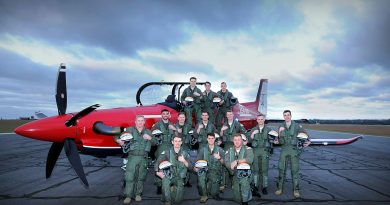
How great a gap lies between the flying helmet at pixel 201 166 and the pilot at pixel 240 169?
0.52 metres

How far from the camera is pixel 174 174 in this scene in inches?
202

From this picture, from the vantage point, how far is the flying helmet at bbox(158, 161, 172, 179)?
486cm

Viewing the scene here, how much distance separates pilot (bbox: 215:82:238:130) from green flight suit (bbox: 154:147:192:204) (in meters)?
2.92

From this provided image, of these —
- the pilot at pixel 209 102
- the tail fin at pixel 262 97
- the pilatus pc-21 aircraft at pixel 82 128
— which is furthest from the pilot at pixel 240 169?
the tail fin at pixel 262 97

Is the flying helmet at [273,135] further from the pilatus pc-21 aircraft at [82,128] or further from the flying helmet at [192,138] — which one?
the pilatus pc-21 aircraft at [82,128]

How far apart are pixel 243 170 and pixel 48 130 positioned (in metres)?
4.80

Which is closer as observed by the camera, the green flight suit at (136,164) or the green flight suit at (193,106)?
the green flight suit at (136,164)

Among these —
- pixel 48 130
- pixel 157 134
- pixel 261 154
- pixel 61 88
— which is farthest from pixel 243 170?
pixel 61 88

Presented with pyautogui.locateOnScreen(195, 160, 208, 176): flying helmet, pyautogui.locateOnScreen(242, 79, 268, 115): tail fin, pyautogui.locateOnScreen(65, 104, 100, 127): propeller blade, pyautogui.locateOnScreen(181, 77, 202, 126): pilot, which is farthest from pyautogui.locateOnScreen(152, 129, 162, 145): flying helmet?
pyautogui.locateOnScreen(242, 79, 268, 115): tail fin

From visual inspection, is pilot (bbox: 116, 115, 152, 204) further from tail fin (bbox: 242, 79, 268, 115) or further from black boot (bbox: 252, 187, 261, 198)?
tail fin (bbox: 242, 79, 268, 115)

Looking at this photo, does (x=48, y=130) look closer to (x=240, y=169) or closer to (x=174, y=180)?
(x=174, y=180)

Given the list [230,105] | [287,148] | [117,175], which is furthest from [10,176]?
[287,148]

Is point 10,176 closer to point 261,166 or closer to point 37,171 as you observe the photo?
point 37,171

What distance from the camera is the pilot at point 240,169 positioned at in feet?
16.1
